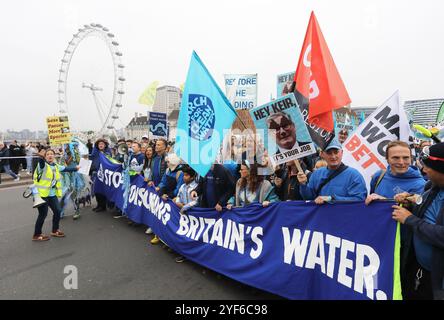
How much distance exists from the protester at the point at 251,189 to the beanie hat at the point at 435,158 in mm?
1726

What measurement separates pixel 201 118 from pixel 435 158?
2.35 metres

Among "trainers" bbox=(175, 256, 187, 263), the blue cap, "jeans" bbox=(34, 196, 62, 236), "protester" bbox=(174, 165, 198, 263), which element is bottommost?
Result: "trainers" bbox=(175, 256, 187, 263)

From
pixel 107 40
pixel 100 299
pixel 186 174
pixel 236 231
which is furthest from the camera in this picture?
pixel 107 40

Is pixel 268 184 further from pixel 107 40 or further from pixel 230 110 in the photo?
pixel 107 40

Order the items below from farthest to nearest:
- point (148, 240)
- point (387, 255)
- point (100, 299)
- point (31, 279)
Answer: point (148, 240), point (31, 279), point (100, 299), point (387, 255)

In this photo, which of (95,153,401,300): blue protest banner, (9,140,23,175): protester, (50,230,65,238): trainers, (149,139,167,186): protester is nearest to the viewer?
(95,153,401,300): blue protest banner

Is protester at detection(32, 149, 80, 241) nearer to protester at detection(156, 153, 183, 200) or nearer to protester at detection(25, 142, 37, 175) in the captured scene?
protester at detection(156, 153, 183, 200)

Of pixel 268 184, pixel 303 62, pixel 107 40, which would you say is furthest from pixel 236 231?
pixel 107 40

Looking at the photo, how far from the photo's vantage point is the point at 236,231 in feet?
10.9

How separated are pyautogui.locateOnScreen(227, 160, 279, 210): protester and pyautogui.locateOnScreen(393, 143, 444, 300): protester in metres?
1.51

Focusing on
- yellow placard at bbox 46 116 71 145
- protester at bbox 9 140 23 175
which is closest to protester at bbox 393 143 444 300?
yellow placard at bbox 46 116 71 145

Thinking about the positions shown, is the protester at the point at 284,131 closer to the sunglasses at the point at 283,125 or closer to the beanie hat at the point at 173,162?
the sunglasses at the point at 283,125

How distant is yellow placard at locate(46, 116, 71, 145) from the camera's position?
7.05 metres
